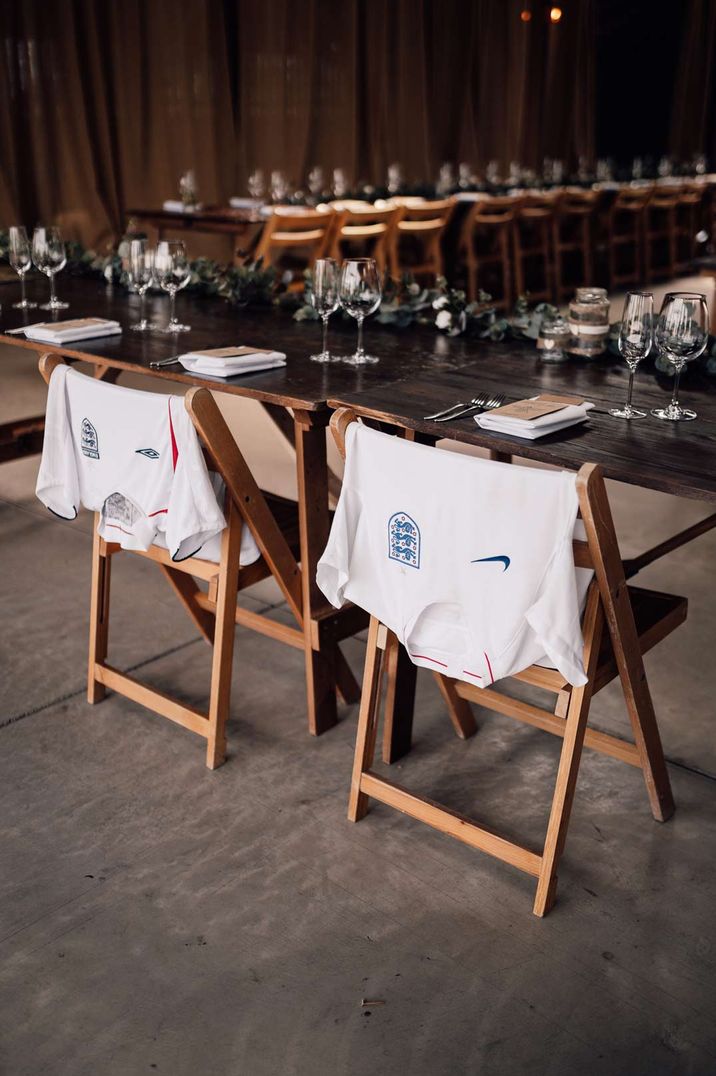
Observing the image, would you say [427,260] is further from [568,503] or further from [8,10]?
[568,503]

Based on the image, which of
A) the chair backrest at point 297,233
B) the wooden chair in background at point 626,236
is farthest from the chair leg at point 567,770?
the wooden chair in background at point 626,236

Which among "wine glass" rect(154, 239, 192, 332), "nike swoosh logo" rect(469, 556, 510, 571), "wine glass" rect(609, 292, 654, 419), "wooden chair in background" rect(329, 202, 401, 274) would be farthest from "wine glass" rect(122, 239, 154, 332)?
"wooden chair in background" rect(329, 202, 401, 274)

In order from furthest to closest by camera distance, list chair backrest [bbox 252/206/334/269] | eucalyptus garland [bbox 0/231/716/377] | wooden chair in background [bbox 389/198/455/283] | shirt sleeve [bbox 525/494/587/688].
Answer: wooden chair in background [bbox 389/198/455/283]
chair backrest [bbox 252/206/334/269]
eucalyptus garland [bbox 0/231/716/377]
shirt sleeve [bbox 525/494/587/688]

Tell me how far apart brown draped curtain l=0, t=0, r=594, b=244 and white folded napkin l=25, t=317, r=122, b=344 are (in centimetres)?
531

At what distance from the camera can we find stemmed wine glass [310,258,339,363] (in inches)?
99.3

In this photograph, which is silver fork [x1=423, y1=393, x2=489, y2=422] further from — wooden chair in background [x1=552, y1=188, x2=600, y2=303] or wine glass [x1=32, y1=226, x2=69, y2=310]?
wooden chair in background [x1=552, y1=188, x2=600, y2=303]

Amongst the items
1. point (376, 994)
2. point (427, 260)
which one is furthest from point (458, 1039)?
point (427, 260)

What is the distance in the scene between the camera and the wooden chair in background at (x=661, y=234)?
28.3 feet

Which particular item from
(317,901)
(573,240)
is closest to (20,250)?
(317,901)

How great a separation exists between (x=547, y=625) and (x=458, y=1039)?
2.14 feet

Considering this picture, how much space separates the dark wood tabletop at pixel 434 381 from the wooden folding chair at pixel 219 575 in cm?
22

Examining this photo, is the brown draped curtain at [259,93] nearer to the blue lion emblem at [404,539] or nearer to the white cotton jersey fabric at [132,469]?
the white cotton jersey fabric at [132,469]

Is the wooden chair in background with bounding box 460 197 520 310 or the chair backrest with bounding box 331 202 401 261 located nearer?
the chair backrest with bounding box 331 202 401 261

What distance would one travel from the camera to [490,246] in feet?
24.6
